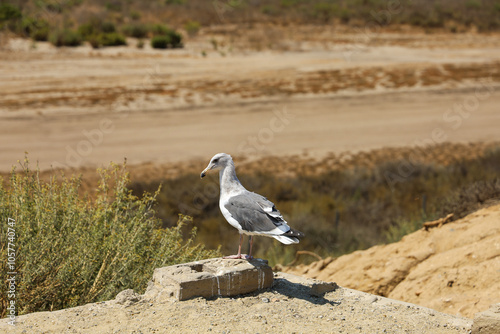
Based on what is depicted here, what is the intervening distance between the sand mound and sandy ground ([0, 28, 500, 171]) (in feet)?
33.1

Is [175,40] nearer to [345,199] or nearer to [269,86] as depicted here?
[269,86]

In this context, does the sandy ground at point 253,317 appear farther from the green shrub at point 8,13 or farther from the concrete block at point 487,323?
the green shrub at point 8,13

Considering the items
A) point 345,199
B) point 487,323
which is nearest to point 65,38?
point 345,199

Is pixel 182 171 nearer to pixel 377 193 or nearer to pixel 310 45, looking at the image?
pixel 377 193

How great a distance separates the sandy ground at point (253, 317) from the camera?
625 cm

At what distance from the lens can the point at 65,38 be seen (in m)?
31.2

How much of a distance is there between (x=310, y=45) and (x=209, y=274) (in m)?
28.3

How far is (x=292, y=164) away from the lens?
19.5m

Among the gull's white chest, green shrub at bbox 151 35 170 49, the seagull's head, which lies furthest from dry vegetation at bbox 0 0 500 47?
the gull's white chest

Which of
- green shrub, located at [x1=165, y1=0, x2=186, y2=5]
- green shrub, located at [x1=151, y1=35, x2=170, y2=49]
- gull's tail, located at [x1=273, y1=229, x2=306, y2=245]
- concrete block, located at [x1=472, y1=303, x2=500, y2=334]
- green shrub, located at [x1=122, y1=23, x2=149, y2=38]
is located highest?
green shrub, located at [x1=165, y1=0, x2=186, y2=5]

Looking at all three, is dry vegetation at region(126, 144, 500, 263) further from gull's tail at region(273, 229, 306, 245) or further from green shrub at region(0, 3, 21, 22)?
green shrub at region(0, 3, 21, 22)

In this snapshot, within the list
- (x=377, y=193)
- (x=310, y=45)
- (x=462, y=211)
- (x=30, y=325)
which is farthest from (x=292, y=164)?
(x=310, y=45)

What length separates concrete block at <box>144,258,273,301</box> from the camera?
6.77m

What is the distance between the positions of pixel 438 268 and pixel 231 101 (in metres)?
16.7
